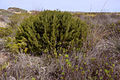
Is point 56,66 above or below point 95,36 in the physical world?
below

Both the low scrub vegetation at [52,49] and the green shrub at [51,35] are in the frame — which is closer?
the low scrub vegetation at [52,49]

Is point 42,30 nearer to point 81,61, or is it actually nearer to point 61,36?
point 61,36

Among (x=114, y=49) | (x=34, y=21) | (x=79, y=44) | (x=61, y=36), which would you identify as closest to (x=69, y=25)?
(x=61, y=36)

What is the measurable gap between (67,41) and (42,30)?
897 millimetres

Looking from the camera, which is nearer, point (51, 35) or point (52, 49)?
point (52, 49)

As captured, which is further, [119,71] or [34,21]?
[34,21]

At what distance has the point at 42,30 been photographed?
3.84 meters

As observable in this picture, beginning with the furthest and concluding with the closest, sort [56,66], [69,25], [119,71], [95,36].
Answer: [95,36] < [69,25] < [56,66] < [119,71]

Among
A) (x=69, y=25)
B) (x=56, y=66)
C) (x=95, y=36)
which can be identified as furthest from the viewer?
(x=95, y=36)

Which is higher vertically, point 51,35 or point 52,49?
point 51,35

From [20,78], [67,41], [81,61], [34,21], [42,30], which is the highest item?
[34,21]

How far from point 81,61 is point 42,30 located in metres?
1.67

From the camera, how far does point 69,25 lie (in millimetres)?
3758

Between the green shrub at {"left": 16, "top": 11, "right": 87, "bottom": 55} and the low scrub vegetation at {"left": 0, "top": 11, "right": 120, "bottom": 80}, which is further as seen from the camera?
the green shrub at {"left": 16, "top": 11, "right": 87, "bottom": 55}
